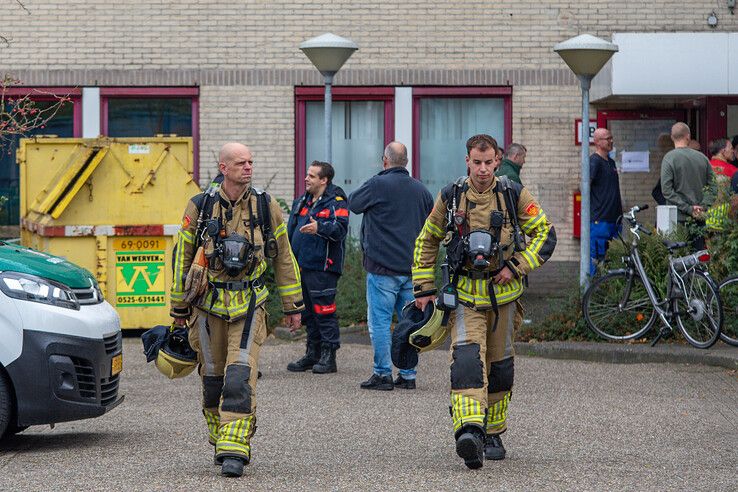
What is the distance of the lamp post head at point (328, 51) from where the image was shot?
47.8ft

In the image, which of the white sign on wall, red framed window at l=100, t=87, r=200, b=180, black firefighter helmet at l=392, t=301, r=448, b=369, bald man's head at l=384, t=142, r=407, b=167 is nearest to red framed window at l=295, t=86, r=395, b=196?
red framed window at l=100, t=87, r=200, b=180

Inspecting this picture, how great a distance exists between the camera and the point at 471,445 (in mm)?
7195

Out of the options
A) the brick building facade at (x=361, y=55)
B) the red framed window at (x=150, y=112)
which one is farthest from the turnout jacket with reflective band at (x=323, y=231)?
the red framed window at (x=150, y=112)

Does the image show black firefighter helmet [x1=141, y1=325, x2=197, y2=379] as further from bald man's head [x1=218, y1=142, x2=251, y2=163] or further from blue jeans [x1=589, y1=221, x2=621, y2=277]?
blue jeans [x1=589, y1=221, x2=621, y2=277]

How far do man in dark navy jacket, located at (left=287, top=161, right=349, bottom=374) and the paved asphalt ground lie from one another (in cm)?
36

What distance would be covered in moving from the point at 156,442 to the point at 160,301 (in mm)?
6309

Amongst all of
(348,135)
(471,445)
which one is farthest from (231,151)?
(348,135)

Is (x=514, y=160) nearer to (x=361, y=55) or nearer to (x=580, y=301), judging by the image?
(x=580, y=301)

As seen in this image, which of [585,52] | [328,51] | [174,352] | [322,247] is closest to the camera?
[174,352]

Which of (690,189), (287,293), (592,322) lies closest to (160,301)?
(592,322)

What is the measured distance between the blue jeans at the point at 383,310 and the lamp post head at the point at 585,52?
3.82 metres

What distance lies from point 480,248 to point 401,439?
62.8 inches

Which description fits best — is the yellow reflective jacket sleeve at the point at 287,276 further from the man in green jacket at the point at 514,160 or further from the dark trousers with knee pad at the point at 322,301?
the man in green jacket at the point at 514,160

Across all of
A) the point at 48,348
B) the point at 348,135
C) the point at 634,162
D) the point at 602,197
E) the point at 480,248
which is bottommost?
the point at 48,348
